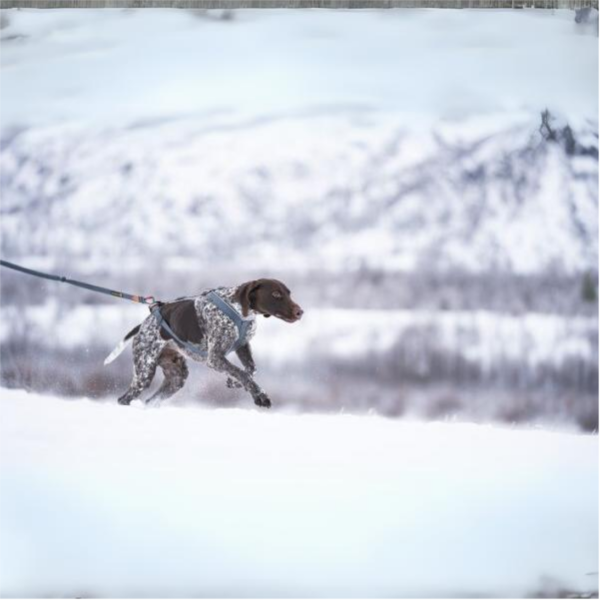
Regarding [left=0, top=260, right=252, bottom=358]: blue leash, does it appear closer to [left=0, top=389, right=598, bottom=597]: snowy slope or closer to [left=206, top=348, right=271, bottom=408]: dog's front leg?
[left=206, top=348, right=271, bottom=408]: dog's front leg

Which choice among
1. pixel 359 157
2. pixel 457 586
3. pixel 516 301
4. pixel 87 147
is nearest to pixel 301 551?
pixel 457 586

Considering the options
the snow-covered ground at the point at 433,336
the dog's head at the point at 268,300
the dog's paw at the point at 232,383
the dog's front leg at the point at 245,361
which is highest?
the dog's head at the point at 268,300

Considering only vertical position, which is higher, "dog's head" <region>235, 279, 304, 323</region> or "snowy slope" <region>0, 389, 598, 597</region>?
"dog's head" <region>235, 279, 304, 323</region>

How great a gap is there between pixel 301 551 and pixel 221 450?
9.7 inches

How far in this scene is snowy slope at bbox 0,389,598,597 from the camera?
1.88m

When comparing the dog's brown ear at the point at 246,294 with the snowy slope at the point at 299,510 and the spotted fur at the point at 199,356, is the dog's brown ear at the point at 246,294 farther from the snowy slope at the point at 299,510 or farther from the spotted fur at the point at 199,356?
the snowy slope at the point at 299,510

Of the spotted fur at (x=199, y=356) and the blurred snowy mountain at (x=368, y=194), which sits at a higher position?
the blurred snowy mountain at (x=368, y=194)

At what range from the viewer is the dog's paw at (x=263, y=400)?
6.33 feet

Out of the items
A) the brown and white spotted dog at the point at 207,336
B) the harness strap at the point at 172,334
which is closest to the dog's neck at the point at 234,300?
the brown and white spotted dog at the point at 207,336

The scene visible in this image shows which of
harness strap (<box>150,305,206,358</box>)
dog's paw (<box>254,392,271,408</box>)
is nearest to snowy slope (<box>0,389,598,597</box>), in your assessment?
dog's paw (<box>254,392,271,408</box>)

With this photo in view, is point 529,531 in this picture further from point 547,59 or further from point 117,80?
point 117,80

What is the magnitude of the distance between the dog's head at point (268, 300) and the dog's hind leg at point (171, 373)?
0.16 m

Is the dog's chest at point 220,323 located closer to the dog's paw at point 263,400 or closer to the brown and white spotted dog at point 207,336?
the brown and white spotted dog at point 207,336

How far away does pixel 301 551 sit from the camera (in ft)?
6.18
